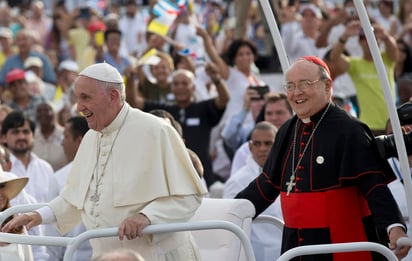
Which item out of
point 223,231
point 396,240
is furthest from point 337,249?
point 223,231

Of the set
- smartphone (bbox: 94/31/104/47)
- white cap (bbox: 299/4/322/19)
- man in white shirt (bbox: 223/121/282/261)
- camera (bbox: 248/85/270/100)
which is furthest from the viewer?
smartphone (bbox: 94/31/104/47)

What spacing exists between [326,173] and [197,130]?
5.74 meters

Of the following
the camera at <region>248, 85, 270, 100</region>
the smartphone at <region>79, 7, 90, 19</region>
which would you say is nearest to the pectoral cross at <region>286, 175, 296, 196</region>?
the camera at <region>248, 85, 270, 100</region>

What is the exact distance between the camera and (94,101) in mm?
6875

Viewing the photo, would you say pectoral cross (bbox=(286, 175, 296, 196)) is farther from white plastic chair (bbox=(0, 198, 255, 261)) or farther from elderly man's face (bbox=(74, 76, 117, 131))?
elderly man's face (bbox=(74, 76, 117, 131))

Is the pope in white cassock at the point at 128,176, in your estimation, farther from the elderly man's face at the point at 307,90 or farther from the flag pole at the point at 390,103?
the flag pole at the point at 390,103

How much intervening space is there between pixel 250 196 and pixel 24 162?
153 inches

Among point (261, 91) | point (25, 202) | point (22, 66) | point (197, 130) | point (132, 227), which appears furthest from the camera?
point (22, 66)

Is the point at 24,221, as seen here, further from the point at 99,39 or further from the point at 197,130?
the point at 99,39

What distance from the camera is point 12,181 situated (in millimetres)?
7992

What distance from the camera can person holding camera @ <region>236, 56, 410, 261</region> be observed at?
22.5ft

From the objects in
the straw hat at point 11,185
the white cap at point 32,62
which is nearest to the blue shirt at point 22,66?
the white cap at point 32,62

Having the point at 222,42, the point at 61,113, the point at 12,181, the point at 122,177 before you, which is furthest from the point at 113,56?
the point at 122,177

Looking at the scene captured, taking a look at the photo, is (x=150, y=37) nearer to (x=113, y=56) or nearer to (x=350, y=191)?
(x=113, y=56)
